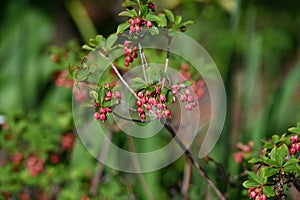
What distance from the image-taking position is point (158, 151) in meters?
1.94

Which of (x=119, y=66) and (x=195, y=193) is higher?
(x=119, y=66)

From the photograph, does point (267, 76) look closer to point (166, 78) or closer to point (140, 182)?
point (140, 182)

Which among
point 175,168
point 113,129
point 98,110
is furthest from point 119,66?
point 175,168

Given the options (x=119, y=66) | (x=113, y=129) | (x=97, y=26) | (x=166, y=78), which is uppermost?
(x=166, y=78)

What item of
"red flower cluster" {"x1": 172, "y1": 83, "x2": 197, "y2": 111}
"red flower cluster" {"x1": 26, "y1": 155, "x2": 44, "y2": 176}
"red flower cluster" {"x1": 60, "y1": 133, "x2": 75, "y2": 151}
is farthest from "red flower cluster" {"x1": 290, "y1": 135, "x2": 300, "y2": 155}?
"red flower cluster" {"x1": 60, "y1": 133, "x2": 75, "y2": 151}

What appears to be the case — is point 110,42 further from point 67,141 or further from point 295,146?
point 67,141

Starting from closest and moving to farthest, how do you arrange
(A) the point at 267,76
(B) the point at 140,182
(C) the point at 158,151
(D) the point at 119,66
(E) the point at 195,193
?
1. (D) the point at 119,66
2. (E) the point at 195,193
3. (B) the point at 140,182
4. (C) the point at 158,151
5. (A) the point at 267,76

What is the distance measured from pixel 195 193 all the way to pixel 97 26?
237cm

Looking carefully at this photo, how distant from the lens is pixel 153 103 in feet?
3.28

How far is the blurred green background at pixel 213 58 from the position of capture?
73.4 inches

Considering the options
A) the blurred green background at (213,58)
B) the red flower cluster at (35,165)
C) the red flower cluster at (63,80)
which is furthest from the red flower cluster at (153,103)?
the red flower cluster at (35,165)

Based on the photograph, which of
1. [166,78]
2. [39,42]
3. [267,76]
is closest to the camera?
[166,78]

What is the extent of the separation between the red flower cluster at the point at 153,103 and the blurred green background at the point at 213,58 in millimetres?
410

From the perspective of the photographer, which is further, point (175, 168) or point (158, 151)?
point (175, 168)
